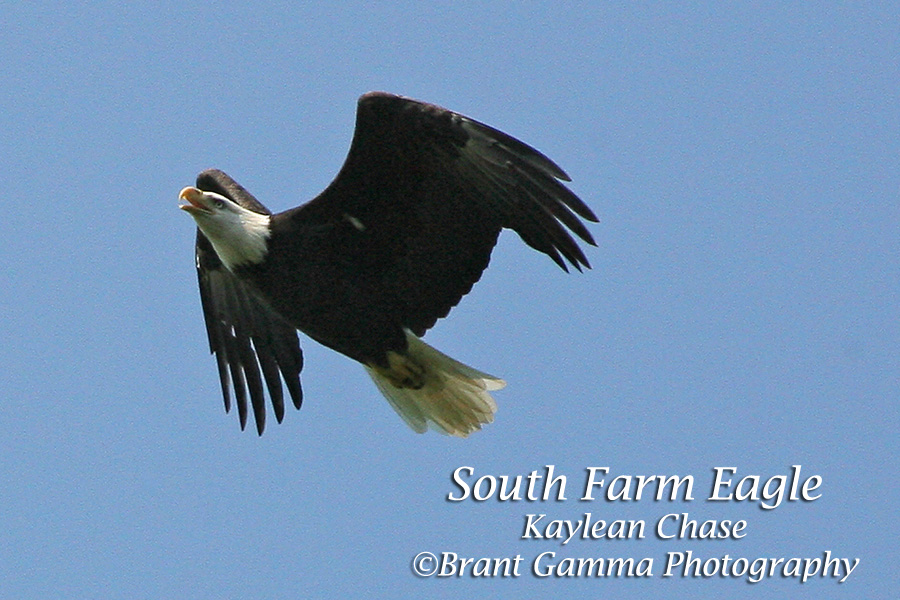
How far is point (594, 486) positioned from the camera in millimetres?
8570

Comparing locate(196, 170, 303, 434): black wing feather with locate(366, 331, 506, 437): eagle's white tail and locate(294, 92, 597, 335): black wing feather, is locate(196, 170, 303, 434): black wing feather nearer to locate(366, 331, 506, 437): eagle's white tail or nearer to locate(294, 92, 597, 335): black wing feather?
locate(366, 331, 506, 437): eagle's white tail

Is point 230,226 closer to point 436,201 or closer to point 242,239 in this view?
point 242,239

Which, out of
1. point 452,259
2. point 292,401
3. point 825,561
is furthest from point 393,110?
point 825,561

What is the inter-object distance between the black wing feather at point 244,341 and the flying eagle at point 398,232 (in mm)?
591

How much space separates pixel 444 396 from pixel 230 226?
1.56 meters

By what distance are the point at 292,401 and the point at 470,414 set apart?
100 cm

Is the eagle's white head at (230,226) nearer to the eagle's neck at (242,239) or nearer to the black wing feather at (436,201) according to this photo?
the eagle's neck at (242,239)

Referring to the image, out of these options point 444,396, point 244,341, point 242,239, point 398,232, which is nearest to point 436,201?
point 398,232

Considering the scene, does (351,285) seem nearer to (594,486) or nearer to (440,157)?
(440,157)

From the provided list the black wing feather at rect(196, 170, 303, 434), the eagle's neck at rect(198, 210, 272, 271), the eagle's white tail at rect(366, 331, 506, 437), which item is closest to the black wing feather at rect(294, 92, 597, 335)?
the eagle's neck at rect(198, 210, 272, 271)

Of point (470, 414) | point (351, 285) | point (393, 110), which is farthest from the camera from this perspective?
point (470, 414)

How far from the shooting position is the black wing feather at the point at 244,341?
9266 millimetres

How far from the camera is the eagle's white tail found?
347 inches

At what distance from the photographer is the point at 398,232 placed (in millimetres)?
8062
